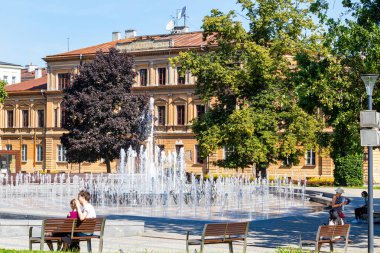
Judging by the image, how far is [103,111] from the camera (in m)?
65.4

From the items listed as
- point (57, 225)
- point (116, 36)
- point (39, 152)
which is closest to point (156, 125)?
point (39, 152)

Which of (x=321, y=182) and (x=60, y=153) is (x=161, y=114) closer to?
(x=60, y=153)

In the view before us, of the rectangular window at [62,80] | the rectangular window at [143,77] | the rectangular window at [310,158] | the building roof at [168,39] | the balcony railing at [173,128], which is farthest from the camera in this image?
the rectangular window at [62,80]

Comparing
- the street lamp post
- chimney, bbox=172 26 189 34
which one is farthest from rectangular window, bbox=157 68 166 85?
the street lamp post

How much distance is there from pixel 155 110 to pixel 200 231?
49665 mm

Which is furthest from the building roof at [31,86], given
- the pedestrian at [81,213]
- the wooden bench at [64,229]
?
the wooden bench at [64,229]

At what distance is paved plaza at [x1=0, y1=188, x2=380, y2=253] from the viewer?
66.4 ft

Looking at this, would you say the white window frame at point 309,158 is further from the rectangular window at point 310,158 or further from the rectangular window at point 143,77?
the rectangular window at point 143,77

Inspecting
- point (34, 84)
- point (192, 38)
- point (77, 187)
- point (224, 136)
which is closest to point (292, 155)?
point (224, 136)

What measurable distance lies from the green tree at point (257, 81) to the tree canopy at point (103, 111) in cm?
1825

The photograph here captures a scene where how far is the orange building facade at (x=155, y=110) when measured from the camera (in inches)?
2736

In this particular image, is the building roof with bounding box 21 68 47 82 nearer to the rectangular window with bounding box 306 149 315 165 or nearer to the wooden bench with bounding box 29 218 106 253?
the rectangular window with bounding box 306 149 315 165

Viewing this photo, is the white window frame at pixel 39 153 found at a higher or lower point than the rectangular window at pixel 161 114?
lower

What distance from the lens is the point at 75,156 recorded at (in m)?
64.6
